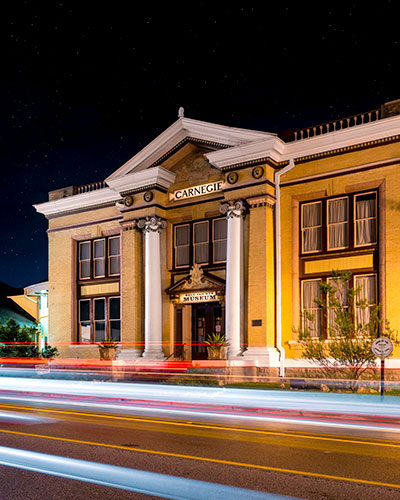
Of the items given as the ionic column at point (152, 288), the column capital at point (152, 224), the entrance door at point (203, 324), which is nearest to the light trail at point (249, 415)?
the ionic column at point (152, 288)

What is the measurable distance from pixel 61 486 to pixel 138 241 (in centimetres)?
2224

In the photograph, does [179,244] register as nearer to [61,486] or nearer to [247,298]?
[247,298]

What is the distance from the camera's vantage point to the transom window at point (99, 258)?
104 feet

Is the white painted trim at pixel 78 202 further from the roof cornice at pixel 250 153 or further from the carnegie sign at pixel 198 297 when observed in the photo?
the roof cornice at pixel 250 153

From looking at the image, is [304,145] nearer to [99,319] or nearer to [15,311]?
[99,319]

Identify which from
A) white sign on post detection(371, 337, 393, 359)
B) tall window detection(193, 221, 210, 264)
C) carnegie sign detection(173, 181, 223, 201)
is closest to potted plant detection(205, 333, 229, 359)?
tall window detection(193, 221, 210, 264)

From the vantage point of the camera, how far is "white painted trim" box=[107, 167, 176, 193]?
28.2 metres

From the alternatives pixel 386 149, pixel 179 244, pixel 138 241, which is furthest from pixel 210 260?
pixel 386 149

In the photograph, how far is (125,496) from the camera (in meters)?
6.80

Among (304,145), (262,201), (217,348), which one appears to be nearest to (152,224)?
(262,201)

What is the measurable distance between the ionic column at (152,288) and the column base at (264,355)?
16.9 feet

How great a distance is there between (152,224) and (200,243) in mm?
2531

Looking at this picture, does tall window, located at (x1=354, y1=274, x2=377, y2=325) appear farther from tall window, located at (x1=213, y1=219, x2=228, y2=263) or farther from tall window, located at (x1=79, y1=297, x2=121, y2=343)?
tall window, located at (x1=79, y1=297, x2=121, y2=343)

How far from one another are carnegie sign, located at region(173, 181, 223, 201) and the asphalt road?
574 inches
